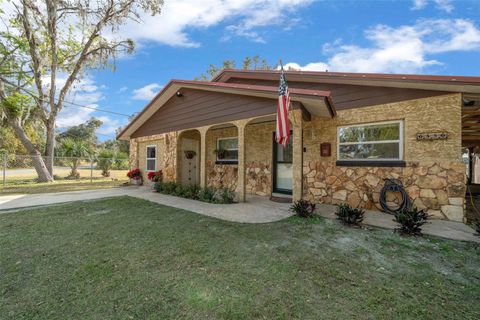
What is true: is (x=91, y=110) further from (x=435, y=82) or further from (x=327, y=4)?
(x=435, y=82)

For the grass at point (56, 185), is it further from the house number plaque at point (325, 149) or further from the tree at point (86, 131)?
the tree at point (86, 131)

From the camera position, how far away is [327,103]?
5.47 m

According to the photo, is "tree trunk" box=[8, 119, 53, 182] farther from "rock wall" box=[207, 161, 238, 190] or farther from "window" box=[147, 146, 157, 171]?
"rock wall" box=[207, 161, 238, 190]

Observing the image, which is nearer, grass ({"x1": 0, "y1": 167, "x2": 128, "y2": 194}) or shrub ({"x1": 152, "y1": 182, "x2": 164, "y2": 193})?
shrub ({"x1": 152, "y1": 182, "x2": 164, "y2": 193})

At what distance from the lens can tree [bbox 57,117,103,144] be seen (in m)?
41.5

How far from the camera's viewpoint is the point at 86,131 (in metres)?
42.8

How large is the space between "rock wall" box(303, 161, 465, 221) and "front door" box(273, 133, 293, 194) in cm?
93

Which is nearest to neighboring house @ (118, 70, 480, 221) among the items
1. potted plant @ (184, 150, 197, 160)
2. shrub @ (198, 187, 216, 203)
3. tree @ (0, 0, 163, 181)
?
shrub @ (198, 187, 216, 203)

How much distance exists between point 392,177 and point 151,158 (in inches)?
406

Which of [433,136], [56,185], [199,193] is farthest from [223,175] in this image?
[56,185]

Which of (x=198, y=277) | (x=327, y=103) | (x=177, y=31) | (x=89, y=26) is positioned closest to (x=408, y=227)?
(x=327, y=103)

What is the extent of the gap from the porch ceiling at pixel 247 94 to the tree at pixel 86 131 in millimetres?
37792

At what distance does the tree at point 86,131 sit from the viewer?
4153 centimetres

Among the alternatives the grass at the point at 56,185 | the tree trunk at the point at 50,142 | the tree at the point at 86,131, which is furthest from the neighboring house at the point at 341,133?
the tree at the point at 86,131
